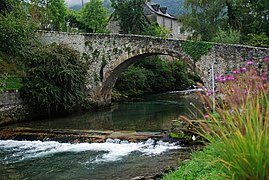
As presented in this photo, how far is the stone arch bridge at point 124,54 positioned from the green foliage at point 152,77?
14.2ft

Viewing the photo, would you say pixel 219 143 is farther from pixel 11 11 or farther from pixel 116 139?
pixel 11 11

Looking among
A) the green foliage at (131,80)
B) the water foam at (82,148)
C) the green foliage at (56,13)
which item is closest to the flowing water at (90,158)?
the water foam at (82,148)

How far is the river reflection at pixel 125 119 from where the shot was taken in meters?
14.5

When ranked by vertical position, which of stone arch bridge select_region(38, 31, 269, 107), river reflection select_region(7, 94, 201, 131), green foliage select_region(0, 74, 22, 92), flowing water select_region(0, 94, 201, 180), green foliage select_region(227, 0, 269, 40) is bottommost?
flowing water select_region(0, 94, 201, 180)

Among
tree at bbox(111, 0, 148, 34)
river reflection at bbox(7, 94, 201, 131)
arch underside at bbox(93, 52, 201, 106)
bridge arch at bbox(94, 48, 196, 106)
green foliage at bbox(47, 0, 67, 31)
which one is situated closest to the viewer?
river reflection at bbox(7, 94, 201, 131)

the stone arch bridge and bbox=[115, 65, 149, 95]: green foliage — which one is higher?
the stone arch bridge

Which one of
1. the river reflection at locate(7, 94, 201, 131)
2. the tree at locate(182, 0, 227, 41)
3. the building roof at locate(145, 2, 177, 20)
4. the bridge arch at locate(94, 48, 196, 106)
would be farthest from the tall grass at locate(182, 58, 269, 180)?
the building roof at locate(145, 2, 177, 20)

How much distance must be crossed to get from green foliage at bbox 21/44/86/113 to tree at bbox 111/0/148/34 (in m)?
14.2

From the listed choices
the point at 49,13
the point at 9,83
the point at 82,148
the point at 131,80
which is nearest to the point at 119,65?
the point at 9,83

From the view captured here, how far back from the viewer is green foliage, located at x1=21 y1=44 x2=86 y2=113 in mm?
16531

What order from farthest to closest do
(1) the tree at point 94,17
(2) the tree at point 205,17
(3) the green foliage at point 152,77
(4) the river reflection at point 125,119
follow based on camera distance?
(1) the tree at point 94,17, (2) the tree at point 205,17, (3) the green foliage at point 152,77, (4) the river reflection at point 125,119

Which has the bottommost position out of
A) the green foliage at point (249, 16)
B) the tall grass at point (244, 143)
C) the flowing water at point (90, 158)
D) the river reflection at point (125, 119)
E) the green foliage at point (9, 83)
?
the flowing water at point (90, 158)

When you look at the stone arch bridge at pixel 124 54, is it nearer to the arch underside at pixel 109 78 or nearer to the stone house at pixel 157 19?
the arch underside at pixel 109 78

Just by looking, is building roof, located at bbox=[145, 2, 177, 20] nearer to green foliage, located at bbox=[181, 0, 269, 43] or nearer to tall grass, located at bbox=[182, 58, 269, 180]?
green foliage, located at bbox=[181, 0, 269, 43]
